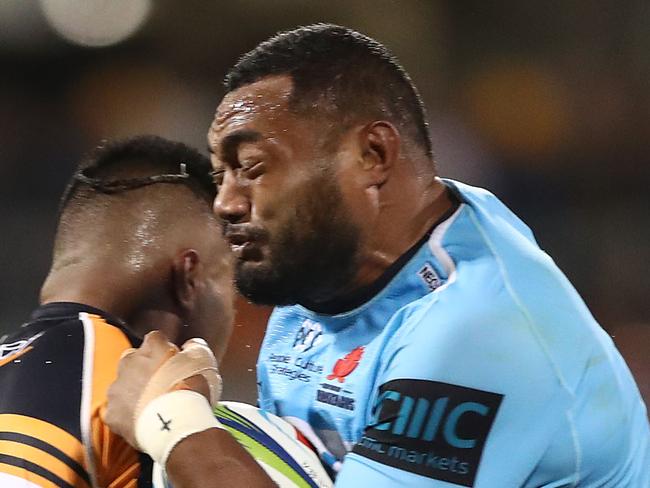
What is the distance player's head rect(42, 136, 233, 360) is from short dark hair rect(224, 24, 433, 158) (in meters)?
0.37

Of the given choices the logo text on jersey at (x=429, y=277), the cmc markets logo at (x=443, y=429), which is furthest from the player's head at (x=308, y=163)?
the cmc markets logo at (x=443, y=429)

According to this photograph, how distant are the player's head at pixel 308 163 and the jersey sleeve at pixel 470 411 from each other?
0.28m

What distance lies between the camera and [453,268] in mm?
1694

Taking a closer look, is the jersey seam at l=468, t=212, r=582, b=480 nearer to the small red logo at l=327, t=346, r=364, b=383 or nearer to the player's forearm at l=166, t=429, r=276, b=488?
the small red logo at l=327, t=346, r=364, b=383

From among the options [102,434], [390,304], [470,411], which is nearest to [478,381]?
[470,411]

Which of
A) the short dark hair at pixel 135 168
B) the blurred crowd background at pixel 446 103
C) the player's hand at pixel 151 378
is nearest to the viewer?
the player's hand at pixel 151 378

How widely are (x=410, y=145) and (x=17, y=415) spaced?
2.61 feet

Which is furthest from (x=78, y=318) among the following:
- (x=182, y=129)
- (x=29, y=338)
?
(x=182, y=129)

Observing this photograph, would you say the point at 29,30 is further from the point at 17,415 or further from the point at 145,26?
the point at 17,415

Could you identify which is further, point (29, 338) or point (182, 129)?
point (182, 129)

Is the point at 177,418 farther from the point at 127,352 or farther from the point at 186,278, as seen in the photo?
the point at 186,278

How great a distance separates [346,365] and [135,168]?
0.67m

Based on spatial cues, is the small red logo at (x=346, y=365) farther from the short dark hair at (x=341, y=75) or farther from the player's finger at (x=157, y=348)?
the short dark hair at (x=341, y=75)

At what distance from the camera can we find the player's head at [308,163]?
68.9 inches
